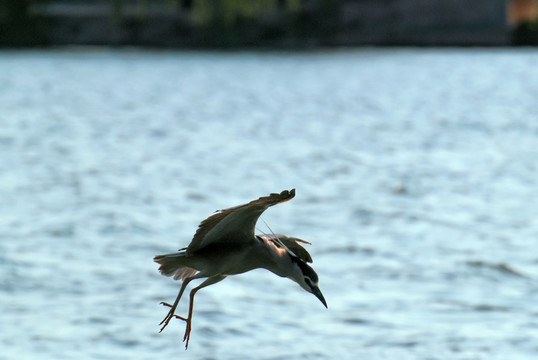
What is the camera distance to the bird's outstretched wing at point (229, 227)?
4438 millimetres

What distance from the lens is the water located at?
36.1ft

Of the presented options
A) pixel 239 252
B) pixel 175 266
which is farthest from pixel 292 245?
pixel 175 266

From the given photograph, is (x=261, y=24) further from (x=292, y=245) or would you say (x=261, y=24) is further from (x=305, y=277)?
(x=305, y=277)

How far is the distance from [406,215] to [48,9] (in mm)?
73079

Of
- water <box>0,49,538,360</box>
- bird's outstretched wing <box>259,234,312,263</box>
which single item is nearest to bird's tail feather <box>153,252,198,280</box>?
bird's outstretched wing <box>259,234,312,263</box>

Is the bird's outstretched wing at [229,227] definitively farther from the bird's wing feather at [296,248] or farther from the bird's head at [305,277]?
the bird's head at [305,277]

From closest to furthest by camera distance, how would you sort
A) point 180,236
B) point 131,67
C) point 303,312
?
point 303,312 < point 180,236 < point 131,67

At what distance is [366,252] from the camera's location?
587 inches

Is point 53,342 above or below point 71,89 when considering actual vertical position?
above

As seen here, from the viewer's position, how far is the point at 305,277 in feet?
14.1

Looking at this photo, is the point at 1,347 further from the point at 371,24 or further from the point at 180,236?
the point at 371,24

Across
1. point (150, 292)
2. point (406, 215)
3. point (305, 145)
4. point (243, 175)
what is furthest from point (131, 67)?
point (150, 292)

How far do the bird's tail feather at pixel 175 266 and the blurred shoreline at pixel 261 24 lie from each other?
2951 inches

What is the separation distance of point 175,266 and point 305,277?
27.4 inches
